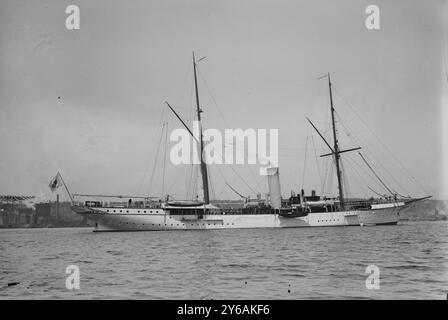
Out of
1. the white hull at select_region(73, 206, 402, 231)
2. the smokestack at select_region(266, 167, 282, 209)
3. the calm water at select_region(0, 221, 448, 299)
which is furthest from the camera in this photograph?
the smokestack at select_region(266, 167, 282, 209)

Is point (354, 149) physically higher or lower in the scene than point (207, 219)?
higher

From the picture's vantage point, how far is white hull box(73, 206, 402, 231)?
6162cm

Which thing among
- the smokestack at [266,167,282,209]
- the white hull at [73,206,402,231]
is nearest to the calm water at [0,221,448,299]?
the white hull at [73,206,402,231]

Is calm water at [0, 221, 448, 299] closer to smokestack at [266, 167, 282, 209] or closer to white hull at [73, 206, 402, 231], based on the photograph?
white hull at [73, 206, 402, 231]

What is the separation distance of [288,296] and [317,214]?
55319 millimetres

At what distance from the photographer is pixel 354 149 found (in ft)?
210

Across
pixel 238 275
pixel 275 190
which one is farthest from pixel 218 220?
pixel 238 275

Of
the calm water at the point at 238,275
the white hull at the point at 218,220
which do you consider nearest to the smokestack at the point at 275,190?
the white hull at the point at 218,220

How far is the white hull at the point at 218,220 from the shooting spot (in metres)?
61.6

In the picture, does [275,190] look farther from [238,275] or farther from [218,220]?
[238,275]

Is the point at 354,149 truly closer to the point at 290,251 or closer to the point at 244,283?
the point at 290,251

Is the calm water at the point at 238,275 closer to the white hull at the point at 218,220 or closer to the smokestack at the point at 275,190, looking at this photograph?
the white hull at the point at 218,220

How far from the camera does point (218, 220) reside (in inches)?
2564
